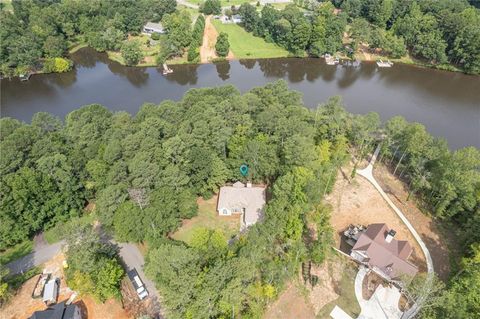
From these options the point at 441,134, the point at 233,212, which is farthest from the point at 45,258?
the point at 441,134

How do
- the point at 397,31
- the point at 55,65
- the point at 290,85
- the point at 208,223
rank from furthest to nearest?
the point at 397,31 → the point at 55,65 → the point at 290,85 → the point at 208,223

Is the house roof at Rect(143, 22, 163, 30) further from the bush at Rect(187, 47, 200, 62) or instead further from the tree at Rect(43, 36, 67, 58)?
the tree at Rect(43, 36, 67, 58)

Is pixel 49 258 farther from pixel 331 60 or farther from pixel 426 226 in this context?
pixel 331 60

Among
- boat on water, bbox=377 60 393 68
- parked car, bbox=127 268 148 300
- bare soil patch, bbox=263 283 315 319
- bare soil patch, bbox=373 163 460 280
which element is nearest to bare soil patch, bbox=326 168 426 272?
bare soil patch, bbox=373 163 460 280

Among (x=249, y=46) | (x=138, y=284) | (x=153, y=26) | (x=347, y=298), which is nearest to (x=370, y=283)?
(x=347, y=298)

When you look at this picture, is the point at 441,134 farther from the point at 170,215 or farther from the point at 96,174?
the point at 96,174
